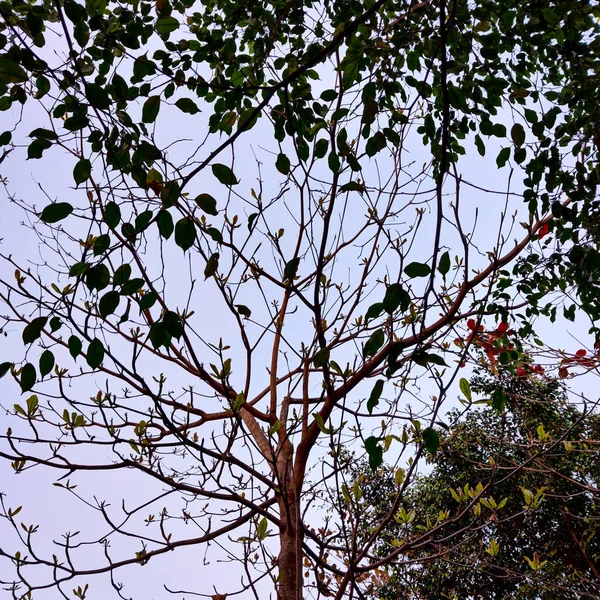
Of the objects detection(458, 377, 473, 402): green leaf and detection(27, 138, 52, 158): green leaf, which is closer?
detection(27, 138, 52, 158): green leaf

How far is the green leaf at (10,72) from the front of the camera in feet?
2.45

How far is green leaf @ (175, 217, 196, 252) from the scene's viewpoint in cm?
80

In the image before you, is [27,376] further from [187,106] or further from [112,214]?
[187,106]

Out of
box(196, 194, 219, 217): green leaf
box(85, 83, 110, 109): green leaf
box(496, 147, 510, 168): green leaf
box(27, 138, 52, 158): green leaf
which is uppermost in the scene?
box(496, 147, 510, 168): green leaf

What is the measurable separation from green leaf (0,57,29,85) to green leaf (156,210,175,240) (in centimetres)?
27

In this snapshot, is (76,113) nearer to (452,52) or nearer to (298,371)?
(452,52)

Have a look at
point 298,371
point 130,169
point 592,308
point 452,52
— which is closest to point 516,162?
point 452,52

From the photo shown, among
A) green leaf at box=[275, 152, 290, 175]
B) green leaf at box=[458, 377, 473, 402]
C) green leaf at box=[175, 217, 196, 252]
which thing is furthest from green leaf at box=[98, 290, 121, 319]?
green leaf at box=[458, 377, 473, 402]

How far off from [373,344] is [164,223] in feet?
1.21

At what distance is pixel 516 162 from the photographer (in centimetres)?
154

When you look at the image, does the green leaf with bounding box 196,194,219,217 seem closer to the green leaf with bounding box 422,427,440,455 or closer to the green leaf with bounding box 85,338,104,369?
the green leaf with bounding box 85,338,104,369

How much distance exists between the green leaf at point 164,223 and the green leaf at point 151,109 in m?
0.18

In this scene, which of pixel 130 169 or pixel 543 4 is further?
pixel 543 4

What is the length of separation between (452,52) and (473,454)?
492 cm
